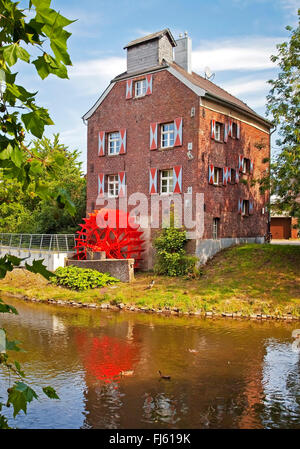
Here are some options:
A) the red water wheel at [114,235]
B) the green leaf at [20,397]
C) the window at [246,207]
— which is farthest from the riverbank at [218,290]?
the green leaf at [20,397]

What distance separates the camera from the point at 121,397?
276 inches

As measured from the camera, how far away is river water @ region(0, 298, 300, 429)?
6.21 metres

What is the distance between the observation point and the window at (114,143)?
2223 centimetres

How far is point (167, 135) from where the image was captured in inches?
802

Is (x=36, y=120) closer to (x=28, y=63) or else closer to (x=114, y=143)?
(x=28, y=63)

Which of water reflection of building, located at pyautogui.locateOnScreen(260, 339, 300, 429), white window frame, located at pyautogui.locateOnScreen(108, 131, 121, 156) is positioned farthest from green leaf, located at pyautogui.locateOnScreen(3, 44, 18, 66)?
white window frame, located at pyautogui.locateOnScreen(108, 131, 121, 156)

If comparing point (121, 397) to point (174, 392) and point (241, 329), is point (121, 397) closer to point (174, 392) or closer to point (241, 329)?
point (174, 392)

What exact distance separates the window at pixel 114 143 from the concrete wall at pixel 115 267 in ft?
20.7

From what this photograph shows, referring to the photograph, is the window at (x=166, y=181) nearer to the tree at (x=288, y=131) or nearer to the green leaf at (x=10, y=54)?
the tree at (x=288, y=131)

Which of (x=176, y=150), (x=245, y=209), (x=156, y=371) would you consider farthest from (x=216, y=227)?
(x=156, y=371)

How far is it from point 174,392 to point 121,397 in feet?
3.00

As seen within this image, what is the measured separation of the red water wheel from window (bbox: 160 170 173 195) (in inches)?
83.0

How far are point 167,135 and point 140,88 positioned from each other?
293cm

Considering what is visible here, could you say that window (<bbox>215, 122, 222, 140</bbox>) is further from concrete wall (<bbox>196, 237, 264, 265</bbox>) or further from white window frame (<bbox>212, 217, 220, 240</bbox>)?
concrete wall (<bbox>196, 237, 264, 265</bbox>)
